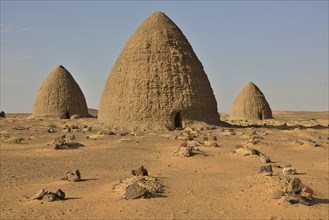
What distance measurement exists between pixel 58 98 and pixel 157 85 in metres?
15.9

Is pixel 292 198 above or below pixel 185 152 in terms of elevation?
below

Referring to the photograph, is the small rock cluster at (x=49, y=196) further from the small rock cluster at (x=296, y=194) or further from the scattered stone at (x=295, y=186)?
the scattered stone at (x=295, y=186)

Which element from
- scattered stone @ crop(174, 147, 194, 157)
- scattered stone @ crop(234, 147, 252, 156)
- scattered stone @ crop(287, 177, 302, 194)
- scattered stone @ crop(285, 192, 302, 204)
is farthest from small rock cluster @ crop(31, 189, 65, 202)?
scattered stone @ crop(234, 147, 252, 156)

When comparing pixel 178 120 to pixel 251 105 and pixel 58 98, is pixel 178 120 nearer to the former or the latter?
pixel 58 98

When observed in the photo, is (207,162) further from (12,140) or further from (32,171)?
(12,140)

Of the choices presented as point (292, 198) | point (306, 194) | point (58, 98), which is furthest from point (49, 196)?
point (58, 98)

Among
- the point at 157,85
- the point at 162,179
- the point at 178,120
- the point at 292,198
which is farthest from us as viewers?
the point at 178,120

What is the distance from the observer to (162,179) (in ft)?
26.8

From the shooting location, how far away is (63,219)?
576 cm

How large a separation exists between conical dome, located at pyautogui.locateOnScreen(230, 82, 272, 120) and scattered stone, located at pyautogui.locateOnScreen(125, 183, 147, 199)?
29.1 m

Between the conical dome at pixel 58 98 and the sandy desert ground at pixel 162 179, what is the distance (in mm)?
17356

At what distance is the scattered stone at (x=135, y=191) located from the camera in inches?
257

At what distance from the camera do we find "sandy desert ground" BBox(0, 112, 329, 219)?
6.09m

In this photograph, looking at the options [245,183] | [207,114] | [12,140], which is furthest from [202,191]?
[207,114]
